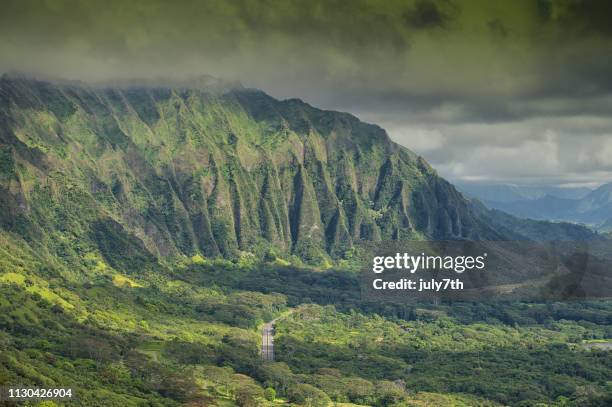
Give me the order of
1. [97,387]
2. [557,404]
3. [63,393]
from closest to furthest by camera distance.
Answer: [63,393] → [97,387] → [557,404]

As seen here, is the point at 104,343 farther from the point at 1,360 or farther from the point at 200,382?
the point at 1,360

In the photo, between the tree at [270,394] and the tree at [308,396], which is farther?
the tree at [270,394]

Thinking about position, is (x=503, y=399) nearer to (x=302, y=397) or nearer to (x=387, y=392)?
(x=387, y=392)

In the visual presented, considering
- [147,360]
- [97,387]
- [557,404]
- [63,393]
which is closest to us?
[63,393]

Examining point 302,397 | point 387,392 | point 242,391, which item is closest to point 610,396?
point 387,392

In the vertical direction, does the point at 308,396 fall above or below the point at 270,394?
below

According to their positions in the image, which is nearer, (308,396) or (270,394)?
(270,394)

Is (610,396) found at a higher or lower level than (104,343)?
lower

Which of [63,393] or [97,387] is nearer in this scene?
[63,393]

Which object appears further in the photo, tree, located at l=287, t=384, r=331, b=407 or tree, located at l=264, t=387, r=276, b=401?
tree, located at l=264, t=387, r=276, b=401
